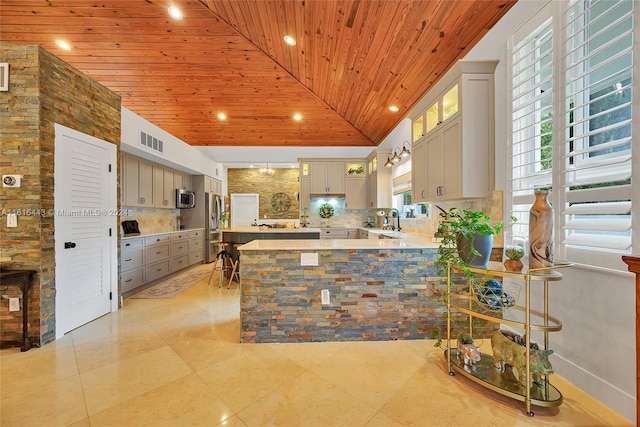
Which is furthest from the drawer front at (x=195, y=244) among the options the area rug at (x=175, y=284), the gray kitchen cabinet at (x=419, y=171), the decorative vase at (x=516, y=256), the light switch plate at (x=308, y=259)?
the decorative vase at (x=516, y=256)

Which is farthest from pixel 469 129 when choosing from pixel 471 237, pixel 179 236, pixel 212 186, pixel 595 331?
pixel 212 186

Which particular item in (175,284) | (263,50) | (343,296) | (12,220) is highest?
(263,50)

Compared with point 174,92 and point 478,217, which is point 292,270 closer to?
point 478,217

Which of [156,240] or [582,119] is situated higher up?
[582,119]

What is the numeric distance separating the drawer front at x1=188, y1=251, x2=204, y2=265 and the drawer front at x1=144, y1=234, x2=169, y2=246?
918 mm

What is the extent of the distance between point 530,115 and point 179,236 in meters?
5.71

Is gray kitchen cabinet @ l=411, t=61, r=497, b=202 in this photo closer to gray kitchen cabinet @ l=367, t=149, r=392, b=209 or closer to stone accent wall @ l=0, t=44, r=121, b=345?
gray kitchen cabinet @ l=367, t=149, r=392, b=209

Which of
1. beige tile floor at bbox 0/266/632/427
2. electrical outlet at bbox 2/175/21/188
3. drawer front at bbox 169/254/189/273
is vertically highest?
electrical outlet at bbox 2/175/21/188

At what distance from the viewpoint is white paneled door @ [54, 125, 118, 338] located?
257 cm

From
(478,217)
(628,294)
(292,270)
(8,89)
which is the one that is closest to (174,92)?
(8,89)

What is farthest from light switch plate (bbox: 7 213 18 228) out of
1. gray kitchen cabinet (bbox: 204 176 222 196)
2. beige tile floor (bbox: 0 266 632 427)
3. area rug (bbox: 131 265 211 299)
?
gray kitchen cabinet (bbox: 204 176 222 196)

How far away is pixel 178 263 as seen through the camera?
5160 mm

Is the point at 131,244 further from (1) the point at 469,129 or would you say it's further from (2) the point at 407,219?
(1) the point at 469,129

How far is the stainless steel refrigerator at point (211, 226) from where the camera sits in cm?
631
